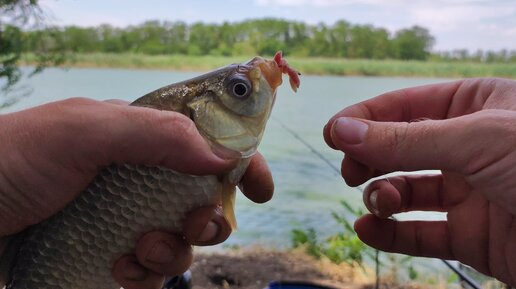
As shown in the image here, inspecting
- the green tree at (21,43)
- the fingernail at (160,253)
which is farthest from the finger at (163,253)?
the green tree at (21,43)

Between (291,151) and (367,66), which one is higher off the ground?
(367,66)

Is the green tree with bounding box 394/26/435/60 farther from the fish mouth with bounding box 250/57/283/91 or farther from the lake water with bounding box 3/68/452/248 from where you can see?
the fish mouth with bounding box 250/57/283/91

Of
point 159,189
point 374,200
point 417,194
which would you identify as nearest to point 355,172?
point 374,200

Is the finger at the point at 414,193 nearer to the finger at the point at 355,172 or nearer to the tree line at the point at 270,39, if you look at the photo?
the finger at the point at 355,172

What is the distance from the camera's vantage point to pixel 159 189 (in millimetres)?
1232

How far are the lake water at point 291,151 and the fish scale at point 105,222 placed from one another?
1.60m

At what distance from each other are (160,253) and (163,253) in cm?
1

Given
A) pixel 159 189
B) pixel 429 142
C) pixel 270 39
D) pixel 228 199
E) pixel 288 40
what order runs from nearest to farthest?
pixel 429 142
pixel 159 189
pixel 228 199
pixel 270 39
pixel 288 40

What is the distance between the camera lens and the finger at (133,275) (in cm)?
144

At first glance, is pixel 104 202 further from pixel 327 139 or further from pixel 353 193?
pixel 353 193

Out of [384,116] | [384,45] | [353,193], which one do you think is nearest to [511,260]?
[384,116]

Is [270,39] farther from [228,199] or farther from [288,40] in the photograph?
[228,199]

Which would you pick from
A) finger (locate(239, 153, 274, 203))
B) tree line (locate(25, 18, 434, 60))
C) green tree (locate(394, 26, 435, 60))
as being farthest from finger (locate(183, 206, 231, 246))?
green tree (locate(394, 26, 435, 60))

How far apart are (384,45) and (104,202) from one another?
1168 centimetres
